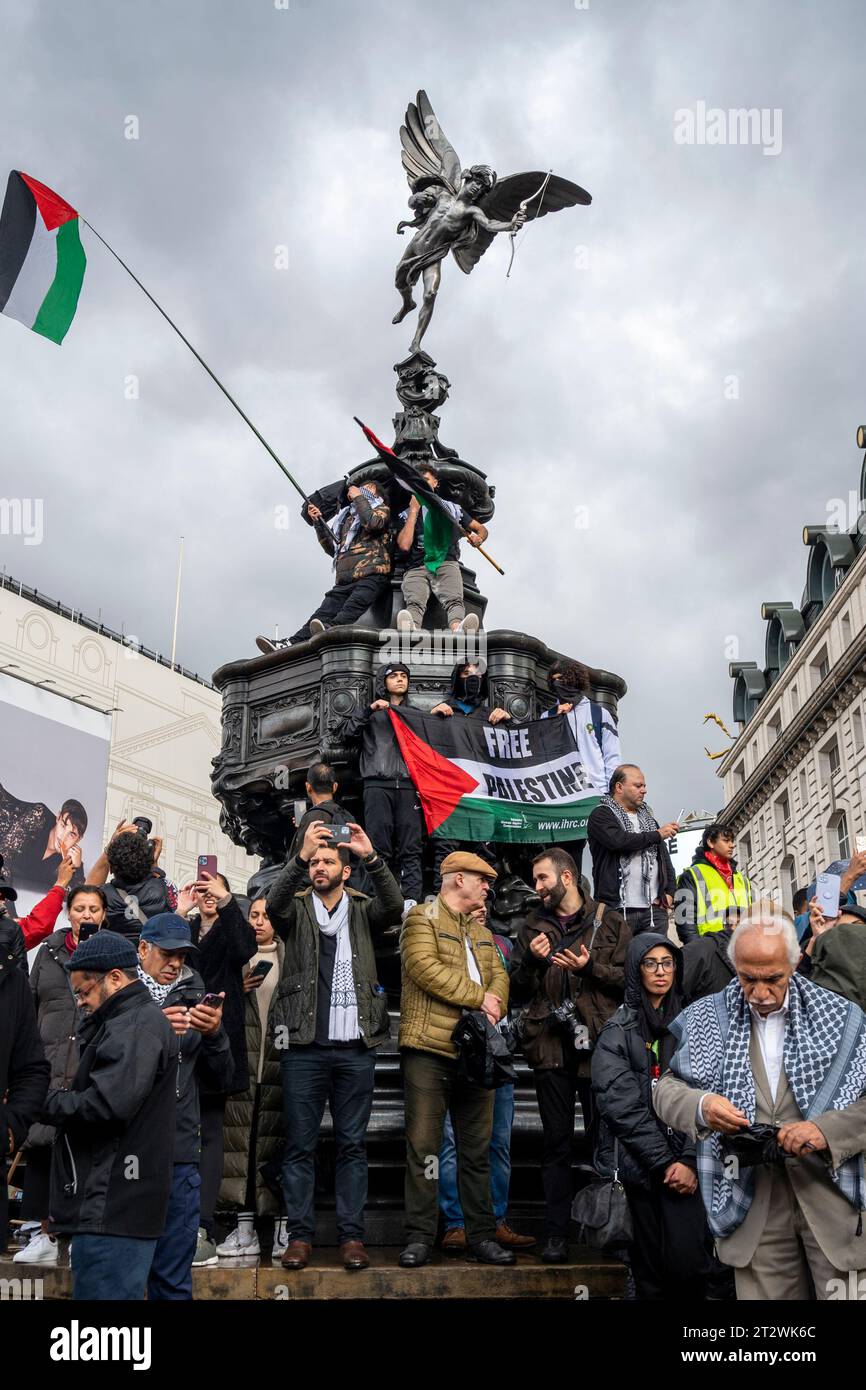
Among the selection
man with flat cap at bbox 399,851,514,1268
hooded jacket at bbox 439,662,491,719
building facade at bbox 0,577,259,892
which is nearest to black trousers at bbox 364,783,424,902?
hooded jacket at bbox 439,662,491,719

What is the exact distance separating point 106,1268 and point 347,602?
22.9 feet

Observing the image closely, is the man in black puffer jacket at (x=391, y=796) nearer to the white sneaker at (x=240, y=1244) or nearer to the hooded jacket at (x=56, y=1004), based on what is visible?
the hooded jacket at (x=56, y=1004)

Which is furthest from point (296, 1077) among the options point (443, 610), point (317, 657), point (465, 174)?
point (465, 174)

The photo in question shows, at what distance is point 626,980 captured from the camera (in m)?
5.00

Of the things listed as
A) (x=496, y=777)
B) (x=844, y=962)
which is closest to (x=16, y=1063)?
(x=844, y=962)

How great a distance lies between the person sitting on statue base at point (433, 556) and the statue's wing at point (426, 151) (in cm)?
393

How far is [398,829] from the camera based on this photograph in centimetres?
841

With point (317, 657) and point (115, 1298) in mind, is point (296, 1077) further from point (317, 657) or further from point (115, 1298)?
point (317, 657)

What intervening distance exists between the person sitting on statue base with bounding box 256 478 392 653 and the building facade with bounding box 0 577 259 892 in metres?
20.3

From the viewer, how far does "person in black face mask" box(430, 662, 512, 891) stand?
28.8ft

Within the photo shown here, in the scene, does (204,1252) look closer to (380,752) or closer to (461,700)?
→ (380,752)

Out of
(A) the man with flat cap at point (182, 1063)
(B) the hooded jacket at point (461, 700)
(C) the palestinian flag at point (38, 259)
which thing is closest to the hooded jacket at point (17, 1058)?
(A) the man with flat cap at point (182, 1063)

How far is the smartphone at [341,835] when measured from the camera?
5855mm
